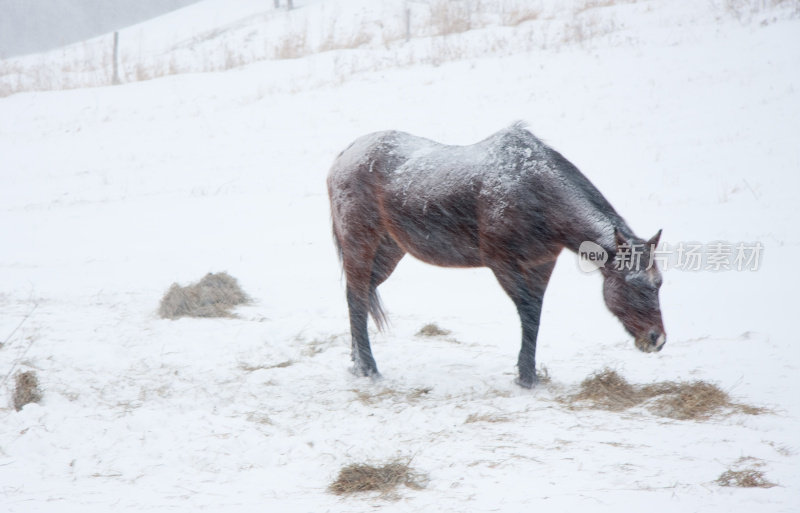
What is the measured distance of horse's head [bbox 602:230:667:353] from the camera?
403cm

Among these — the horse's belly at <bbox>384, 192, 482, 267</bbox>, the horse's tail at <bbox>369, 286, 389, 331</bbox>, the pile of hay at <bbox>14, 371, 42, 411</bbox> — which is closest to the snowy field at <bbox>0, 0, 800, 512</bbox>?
the pile of hay at <bbox>14, 371, 42, 411</bbox>

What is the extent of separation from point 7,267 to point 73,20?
6128 centimetres

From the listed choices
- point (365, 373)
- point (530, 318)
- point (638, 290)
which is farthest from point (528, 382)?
point (365, 373)

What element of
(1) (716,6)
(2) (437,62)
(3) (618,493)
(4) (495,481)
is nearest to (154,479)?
(4) (495,481)

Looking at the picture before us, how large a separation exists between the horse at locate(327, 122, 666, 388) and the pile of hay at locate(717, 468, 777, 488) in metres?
1.34

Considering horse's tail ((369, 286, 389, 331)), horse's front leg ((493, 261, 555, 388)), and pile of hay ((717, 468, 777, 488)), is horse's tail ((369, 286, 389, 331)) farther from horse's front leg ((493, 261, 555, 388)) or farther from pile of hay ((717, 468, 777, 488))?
pile of hay ((717, 468, 777, 488))

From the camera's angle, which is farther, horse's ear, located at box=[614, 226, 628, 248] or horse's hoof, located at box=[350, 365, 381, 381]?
horse's hoof, located at box=[350, 365, 381, 381]

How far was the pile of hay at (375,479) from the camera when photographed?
10.1 feet

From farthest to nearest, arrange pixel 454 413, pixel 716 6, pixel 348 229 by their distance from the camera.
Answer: pixel 716 6, pixel 348 229, pixel 454 413

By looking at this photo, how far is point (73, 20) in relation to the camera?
59.9 metres

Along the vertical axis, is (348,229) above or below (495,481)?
above

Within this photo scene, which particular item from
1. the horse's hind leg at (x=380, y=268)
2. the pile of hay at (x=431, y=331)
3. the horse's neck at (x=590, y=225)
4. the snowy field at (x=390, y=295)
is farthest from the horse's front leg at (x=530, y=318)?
the pile of hay at (x=431, y=331)

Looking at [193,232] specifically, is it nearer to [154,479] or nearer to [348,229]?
[348,229]

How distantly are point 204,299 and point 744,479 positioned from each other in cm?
561
